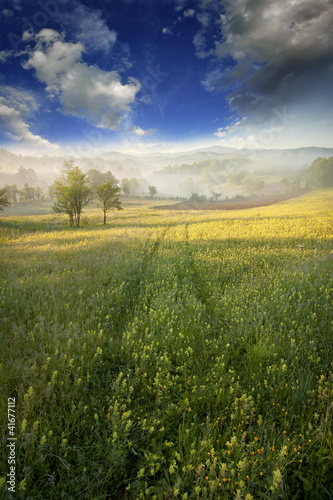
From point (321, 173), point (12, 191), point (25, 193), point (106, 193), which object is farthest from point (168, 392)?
point (12, 191)

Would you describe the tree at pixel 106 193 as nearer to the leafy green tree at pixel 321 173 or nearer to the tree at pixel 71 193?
the tree at pixel 71 193

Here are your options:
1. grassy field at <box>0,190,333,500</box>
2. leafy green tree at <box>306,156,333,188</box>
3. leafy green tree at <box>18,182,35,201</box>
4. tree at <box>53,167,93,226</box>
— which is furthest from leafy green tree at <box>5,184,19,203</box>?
leafy green tree at <box>306,156,333,188</box>

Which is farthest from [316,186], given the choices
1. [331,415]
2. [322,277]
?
[331,415]

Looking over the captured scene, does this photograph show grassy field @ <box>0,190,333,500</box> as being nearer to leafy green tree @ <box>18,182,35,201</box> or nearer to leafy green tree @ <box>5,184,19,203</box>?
leafy green tree @ <box>5,184,19,203</box>

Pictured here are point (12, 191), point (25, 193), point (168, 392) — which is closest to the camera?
point (168, 392)

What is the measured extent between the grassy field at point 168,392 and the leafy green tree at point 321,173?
77430 mm

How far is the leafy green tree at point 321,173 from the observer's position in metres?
61.9

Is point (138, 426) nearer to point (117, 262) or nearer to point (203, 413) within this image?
point (203, 413)

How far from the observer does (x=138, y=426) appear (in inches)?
90.9

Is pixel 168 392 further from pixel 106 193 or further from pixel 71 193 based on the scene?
pixel 106 193

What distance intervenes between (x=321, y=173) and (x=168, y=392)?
85.2 m

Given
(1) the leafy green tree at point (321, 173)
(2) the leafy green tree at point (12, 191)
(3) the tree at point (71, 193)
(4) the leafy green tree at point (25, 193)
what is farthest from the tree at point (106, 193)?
(4) the leafy green tree at point (25, 193)

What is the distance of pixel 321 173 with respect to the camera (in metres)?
65.0

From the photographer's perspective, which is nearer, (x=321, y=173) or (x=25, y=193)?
(x=321, y=173)
